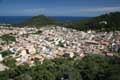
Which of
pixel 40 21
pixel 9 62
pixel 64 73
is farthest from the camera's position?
pixel 40 21

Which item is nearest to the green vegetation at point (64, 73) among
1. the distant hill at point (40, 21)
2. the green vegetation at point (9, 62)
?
the green vegetation at point (9, 62)

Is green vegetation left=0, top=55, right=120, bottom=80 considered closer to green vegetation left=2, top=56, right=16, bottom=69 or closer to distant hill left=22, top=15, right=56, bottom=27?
green vegetation left=2, top=56, right=16, bottom=69

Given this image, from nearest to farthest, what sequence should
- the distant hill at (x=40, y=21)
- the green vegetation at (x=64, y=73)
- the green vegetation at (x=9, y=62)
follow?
1. the green vegetation at (x=64, y=73)
2. the green vegetation at (x=9, y=62)
3. the distant hill at (x=40, y=21)

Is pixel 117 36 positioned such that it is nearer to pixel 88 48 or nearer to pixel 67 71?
pixel 88 48

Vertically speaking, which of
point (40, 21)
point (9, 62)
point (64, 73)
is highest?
point (64, 73)

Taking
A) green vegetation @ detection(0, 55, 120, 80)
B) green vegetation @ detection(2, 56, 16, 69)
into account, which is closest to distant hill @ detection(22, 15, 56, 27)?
green vegetation @ detection(2, 56, 16, 69)

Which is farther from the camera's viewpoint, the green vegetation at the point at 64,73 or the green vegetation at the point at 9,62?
the green vegetation at the point at 9,62

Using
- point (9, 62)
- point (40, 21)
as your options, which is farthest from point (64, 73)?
point (40, 21)

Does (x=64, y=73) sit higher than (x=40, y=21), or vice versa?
(x=64, y=73)

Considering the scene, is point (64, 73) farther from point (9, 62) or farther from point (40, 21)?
point (40, 21)

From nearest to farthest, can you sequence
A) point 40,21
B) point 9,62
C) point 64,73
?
1. point 64,73
2. point 9,62
3. point 40,21

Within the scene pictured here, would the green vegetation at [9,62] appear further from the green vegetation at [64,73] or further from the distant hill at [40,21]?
the distant hill at [40,21]
